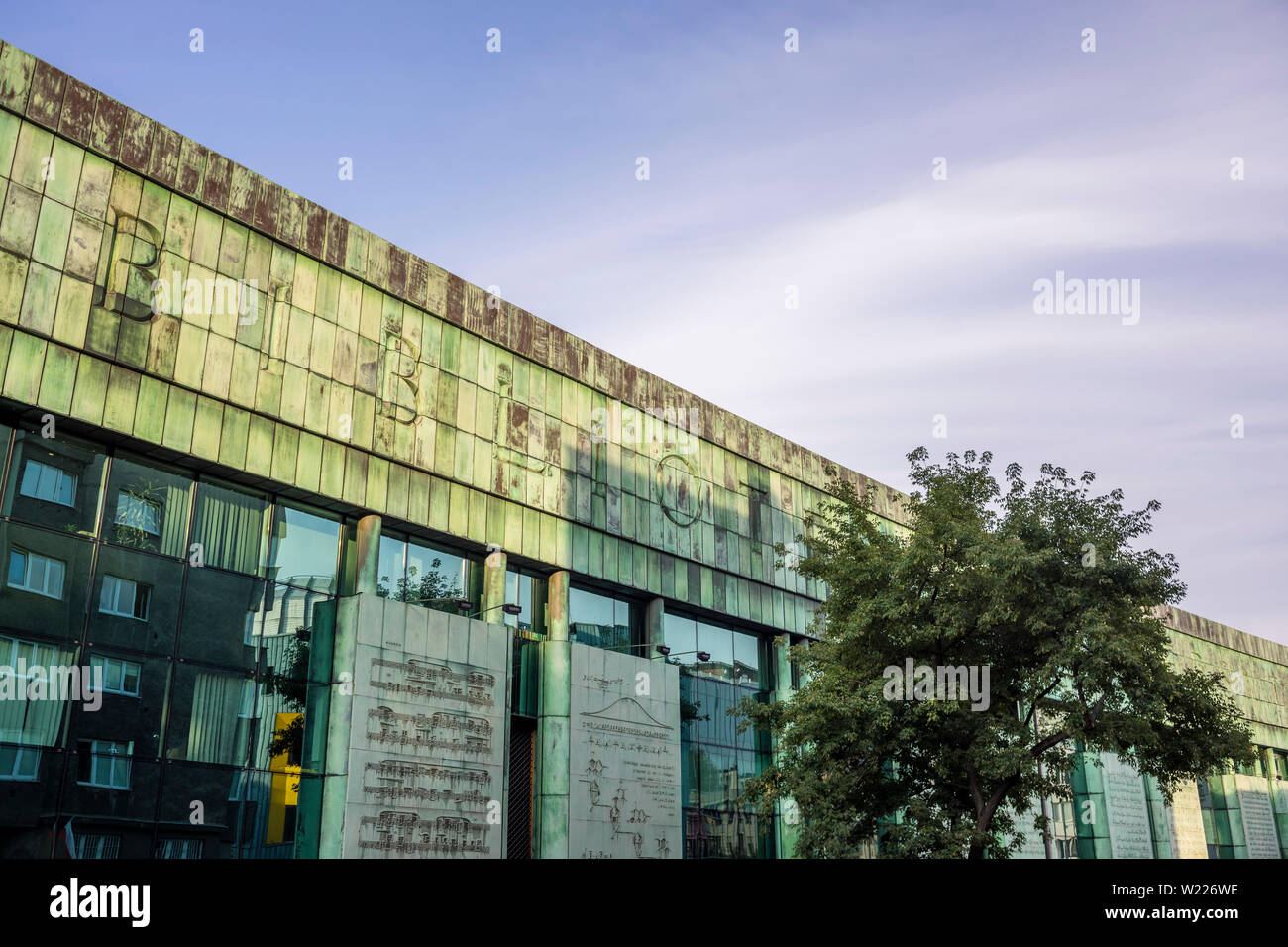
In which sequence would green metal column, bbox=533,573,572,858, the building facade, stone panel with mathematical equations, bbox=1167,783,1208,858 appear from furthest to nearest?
stone panel with mathematical equations, bbox=1167,783,1208,858 → green metal column, bbox=533,573,572,858 → the building facade

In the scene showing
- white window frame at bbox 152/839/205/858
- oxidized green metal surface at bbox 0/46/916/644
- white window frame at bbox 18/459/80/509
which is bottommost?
white window frame at bbox 152/839/205/858

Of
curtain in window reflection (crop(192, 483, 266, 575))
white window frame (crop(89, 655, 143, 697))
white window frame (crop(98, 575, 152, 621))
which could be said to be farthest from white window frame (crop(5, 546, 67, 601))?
curtain in window reflection (crop(192, 483, 266, 575))

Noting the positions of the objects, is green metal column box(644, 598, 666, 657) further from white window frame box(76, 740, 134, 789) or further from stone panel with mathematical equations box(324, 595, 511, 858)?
white window frame box(76, 740, 134, 789)

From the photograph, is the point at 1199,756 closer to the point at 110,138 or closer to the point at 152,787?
the point at 152,787

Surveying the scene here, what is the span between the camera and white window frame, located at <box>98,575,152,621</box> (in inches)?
894

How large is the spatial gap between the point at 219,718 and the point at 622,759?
40.8 ft

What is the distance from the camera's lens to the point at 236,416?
26.0m

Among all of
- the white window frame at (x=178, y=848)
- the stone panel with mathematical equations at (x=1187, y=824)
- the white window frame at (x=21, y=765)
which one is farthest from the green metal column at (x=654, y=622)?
the stone panel with mathematical equations at (x=1187, y=824)

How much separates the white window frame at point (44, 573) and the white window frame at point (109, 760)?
3052mm

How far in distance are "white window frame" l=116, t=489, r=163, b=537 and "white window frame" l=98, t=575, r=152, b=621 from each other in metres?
1.21

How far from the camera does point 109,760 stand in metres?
22.1

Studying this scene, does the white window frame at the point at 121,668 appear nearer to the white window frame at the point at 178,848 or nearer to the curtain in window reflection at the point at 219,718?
the curtain in window reflection at the point at 219,718

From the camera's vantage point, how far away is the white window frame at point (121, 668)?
2228 cm
